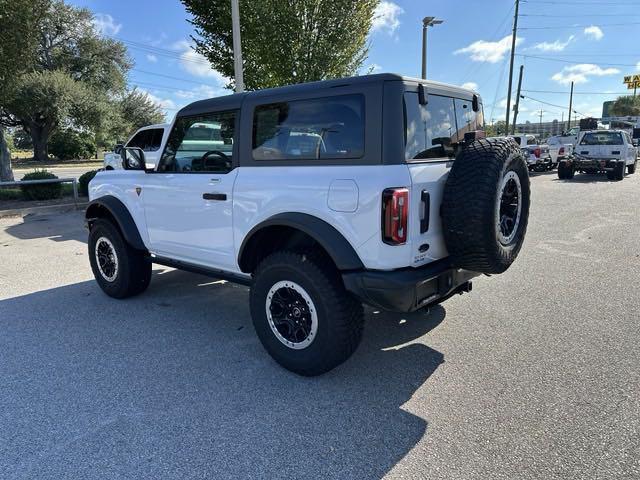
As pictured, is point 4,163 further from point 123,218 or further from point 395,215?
A: point 395,215

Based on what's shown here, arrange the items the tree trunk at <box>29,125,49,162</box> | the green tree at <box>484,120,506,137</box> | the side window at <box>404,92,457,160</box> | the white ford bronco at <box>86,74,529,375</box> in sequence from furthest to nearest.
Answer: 1. the tree trunk at <box>29,125,49,162</box>
2. the green tree at <box>484,120,506,137</box>
3. the side window at <box>404,92,457,160</box>
4. the white ford bronco at <box>86,74,529,375</box>

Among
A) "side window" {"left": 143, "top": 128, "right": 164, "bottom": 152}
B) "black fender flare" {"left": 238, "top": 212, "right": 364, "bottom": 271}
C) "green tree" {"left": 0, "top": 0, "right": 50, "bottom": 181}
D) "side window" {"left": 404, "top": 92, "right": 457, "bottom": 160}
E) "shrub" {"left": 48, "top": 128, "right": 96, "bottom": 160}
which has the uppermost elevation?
"green tree" {"left": 0, "top": 0, "right": 50, "bottom": 181}

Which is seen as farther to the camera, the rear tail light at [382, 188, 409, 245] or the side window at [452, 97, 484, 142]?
the side window at [452, 97, 484, 142]

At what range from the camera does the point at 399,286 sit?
8.84ft

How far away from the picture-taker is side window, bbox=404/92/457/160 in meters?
2.84

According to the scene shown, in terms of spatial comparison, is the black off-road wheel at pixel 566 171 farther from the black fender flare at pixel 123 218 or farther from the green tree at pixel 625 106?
the green tree at pixel 625 106

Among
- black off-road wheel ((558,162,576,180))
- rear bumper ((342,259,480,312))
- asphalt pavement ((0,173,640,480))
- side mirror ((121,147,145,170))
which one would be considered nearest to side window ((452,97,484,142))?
rear bumper ((342,259,480,312))

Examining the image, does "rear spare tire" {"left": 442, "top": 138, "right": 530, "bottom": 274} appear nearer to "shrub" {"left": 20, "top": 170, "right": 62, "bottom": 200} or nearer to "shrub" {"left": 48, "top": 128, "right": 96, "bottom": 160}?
"shrub" {"left": 20, "top": 170, "right": 62, "bottom": 200}

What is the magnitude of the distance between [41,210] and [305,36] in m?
8.03

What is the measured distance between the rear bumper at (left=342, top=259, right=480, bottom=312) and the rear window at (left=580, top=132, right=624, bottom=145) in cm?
1691

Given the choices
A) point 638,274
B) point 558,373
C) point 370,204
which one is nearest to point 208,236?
point 370,204

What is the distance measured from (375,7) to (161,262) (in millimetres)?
11537

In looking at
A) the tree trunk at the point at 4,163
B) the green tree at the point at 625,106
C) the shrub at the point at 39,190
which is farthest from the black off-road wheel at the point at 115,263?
the green tree at the point at 625,106

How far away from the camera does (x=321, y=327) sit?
9.75 ft
